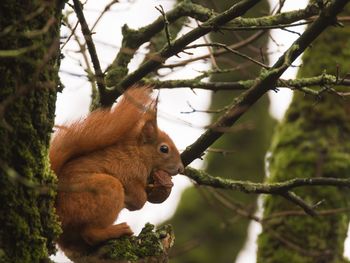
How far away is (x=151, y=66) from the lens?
299 centimetres

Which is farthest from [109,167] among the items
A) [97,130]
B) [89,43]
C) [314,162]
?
[314,162]

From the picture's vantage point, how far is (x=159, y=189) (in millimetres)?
3734

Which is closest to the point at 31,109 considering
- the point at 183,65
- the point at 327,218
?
the point at 183,65

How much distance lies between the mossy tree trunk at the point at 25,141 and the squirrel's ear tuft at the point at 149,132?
1.62m

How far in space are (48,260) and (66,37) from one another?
91 cm

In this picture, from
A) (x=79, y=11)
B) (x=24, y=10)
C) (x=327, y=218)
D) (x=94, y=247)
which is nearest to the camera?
(x=24, y=10)

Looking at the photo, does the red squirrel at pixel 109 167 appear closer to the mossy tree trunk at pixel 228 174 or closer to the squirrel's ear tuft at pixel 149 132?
the squirrel's ear tuft at pixel 149 132

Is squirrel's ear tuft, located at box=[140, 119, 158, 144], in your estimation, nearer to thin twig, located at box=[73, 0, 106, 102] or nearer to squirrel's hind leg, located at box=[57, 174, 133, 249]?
squirrel's hind leg, located at box=[57, 174, 133, 249]

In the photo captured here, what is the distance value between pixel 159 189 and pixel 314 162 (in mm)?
1349

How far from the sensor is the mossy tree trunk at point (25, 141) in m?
2.37

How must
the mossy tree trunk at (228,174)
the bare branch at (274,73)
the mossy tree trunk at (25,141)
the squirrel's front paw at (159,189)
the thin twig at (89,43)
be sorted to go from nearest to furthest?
the mossy tree trunk at (25,141) < the bare branch at (274,73) < the thin twig at (89,43) < the squirrel's front paw at (159,189) < the mossy tree trunk at (228,174)

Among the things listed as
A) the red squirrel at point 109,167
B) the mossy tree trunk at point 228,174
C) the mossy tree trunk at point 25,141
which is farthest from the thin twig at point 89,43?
the mossy tree trunk at point 228,174

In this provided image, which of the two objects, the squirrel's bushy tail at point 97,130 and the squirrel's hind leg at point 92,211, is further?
the squirrel's bushy tail at point 97,130

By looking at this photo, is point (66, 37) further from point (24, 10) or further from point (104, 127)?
point (104, 127)
